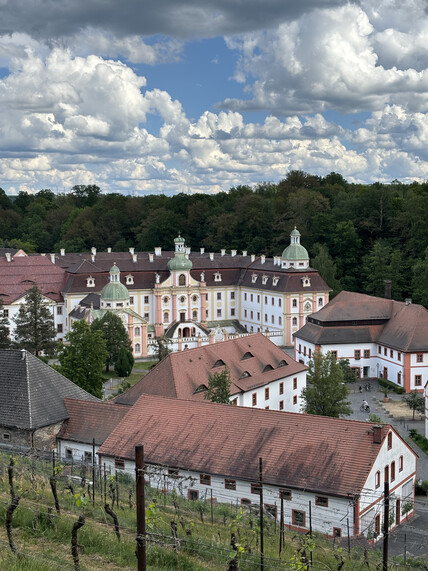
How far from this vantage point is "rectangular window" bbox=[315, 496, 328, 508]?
2467 cm

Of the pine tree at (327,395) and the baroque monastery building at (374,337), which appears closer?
the pine tree at (327,395)

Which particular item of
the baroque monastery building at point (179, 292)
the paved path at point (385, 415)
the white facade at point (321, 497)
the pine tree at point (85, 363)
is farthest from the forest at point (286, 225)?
the white facade at point (321, 497)

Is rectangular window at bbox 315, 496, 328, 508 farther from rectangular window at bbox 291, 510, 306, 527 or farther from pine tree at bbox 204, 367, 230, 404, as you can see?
pine tree at bbox 204, 367, 230, 404

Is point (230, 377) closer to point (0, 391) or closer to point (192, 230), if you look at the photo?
point (0, 391)

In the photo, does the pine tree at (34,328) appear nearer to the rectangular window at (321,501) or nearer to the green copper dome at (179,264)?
the green copper dome at (179,264)

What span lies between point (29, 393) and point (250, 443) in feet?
31.5

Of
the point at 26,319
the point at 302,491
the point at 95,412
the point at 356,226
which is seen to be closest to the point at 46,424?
the point at 95,412

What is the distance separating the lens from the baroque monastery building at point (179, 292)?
66938mm

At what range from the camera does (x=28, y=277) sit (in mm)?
69375

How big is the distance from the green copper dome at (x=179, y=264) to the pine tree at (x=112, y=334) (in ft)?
47.6

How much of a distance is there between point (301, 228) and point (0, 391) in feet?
211

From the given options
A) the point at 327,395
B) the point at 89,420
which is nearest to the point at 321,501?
the point at 89,420

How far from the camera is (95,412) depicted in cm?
3100

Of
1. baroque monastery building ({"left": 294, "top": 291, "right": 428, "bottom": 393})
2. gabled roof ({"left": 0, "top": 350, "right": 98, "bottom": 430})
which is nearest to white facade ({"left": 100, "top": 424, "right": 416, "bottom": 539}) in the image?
gabled roof ({"left": 0, "top": 350, "right": 98, "bottom": 430})
